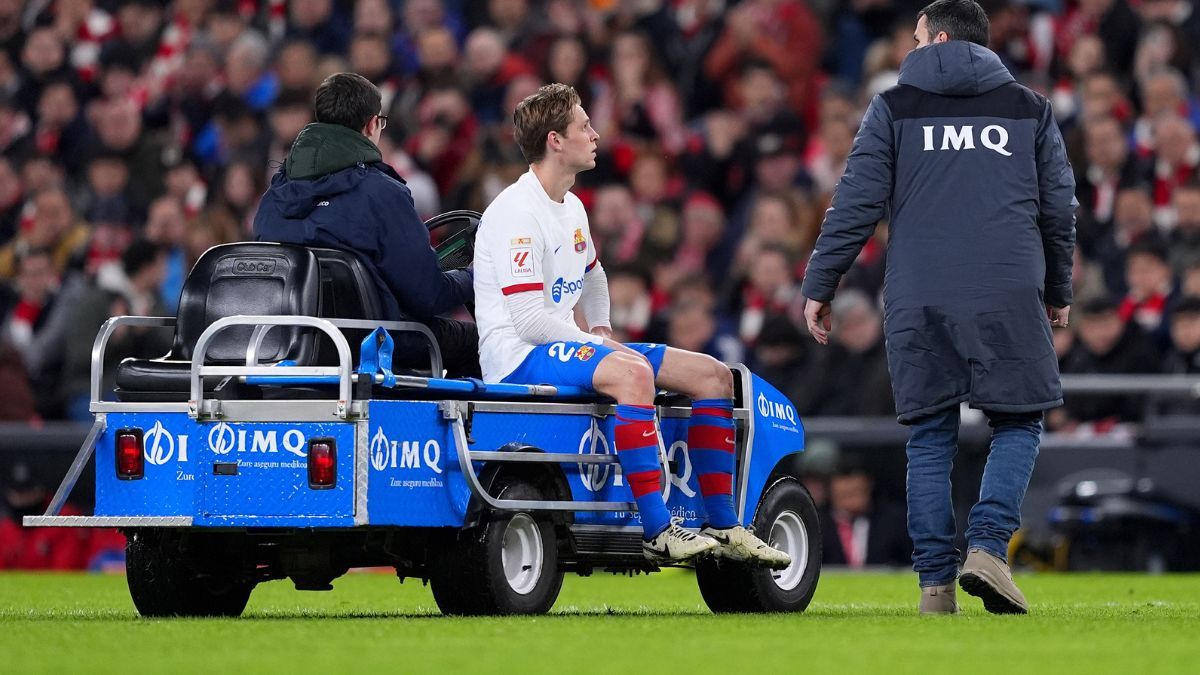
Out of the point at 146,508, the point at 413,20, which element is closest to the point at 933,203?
the point at 146,508

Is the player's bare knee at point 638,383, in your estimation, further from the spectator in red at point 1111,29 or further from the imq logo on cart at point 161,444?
the spectator in red at point 1111,29

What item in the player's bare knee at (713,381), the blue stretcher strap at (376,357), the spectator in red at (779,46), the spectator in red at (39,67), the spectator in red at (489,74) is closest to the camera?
the blue stretcher strap at (376,357)

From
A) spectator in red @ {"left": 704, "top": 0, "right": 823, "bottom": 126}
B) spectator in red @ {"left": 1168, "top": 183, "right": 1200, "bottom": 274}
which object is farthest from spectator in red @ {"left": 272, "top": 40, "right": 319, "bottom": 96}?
spectator in red @ {"left": 1168, "top": 183, "right": 1200, "bottom": 274}

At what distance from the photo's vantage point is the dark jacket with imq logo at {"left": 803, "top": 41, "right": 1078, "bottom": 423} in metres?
8.09

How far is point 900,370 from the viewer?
8195 millimetres

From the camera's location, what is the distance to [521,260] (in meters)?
8.16

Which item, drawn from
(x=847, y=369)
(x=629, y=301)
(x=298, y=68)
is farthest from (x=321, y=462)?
(x=298, y=68)

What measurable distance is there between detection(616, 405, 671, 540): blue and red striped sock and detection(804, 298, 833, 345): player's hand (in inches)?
26.8

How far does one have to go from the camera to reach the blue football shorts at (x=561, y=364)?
8.08 metres

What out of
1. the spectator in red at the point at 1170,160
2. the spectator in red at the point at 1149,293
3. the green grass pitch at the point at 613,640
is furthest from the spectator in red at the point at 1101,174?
the green grass pitch at the point at 613,640

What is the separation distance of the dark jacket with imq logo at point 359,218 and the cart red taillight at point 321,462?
800 millimetres

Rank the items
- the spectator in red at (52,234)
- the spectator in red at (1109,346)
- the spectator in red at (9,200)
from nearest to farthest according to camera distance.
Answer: the spectator in red at (1109,346), the spectator in red at (52,234), the spectator in red at (9,200)

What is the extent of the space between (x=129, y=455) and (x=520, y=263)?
5.06 feet

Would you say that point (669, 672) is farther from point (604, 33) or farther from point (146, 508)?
point (604, 33)
